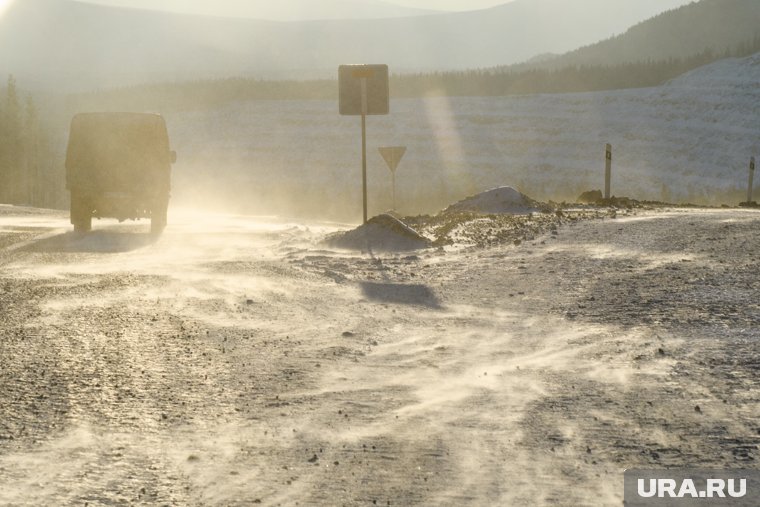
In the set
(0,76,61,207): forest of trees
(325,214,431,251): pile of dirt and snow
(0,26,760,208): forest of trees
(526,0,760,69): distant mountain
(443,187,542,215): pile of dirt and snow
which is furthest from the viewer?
(526,0,760,69): distant mountain

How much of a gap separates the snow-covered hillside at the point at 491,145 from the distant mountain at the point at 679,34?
131 feet

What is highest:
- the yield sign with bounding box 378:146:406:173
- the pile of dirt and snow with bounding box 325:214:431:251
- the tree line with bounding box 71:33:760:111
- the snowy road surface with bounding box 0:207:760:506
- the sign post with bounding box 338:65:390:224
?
the tree line with bounding box 71:33:760:111

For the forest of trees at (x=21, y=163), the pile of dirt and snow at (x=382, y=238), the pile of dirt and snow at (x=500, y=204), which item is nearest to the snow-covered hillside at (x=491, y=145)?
the forest of trees at (x=21, y=163)

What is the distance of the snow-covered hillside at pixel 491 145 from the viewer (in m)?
65.4

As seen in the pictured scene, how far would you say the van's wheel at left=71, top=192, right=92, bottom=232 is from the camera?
23.3 meters

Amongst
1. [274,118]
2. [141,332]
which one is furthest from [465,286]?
[274,118]

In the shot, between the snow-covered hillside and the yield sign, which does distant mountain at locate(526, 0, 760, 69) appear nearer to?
the snow-covered hillside

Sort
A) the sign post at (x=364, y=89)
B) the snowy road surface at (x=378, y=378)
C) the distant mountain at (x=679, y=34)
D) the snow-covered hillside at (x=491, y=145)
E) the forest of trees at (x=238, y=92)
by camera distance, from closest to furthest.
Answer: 1. the snowy road surface at (x=378, y=378)
2. the sign post at (x=364, y=89)
3. the snow-covered hillside at (x=491, y=145)
4. the forest of trees at (x=238, y=92)
5. the distant mountain at (x=679, y=34)

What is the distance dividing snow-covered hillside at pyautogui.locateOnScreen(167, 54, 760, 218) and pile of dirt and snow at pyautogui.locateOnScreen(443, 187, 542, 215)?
85.7 feet

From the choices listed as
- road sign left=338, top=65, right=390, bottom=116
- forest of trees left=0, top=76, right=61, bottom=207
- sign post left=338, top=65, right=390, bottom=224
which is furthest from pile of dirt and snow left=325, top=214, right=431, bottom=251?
forest of trees left=0, top=76, right=61, bottom=207

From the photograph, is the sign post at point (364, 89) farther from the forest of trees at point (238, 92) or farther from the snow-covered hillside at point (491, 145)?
the forest of trees at point (238, 92)

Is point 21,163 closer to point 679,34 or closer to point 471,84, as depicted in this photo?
point 471,84

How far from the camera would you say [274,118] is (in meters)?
97.9

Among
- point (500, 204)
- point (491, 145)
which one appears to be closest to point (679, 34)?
point (491, 145)
